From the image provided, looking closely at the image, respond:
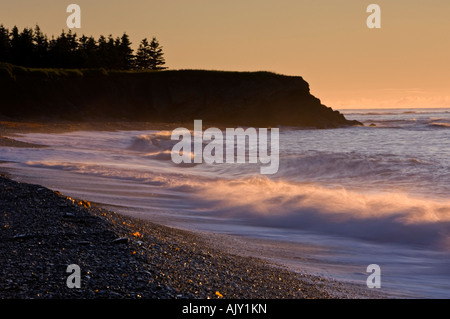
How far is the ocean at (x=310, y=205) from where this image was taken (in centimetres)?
867

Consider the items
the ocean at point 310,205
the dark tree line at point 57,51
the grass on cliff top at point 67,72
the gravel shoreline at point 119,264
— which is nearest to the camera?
the gravel shoreline at point 119,264

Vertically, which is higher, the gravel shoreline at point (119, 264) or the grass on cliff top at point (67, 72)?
the grass on cliff top at point (67, 72)

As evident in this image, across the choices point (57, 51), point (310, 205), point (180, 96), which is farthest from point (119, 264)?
point (57, 51)

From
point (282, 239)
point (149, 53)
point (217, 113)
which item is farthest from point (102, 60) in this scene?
point (282, 239)

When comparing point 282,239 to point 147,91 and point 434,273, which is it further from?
point 147,91

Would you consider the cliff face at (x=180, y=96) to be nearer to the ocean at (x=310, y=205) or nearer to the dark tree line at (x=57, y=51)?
the dark tree line at (x=57, y=51)

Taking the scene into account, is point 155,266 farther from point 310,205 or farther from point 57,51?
point 57,51

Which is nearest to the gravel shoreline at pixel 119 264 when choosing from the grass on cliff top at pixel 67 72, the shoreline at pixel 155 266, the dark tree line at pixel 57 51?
the shoreline at pixel 155 266

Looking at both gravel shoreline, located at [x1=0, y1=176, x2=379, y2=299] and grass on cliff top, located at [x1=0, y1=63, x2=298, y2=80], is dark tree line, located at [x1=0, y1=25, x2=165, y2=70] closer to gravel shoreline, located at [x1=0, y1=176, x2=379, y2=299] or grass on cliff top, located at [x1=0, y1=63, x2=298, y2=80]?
grass on cliff top, located at [x1=0, y1=63, x2=298, y2=80]

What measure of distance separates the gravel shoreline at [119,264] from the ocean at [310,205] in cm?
106

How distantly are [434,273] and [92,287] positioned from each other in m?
5.36

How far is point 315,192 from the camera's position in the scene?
49.6 ft

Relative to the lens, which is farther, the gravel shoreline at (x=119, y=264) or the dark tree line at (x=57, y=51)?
the dark tree line at (x=57, y=51)

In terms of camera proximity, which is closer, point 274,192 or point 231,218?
point 231,218
